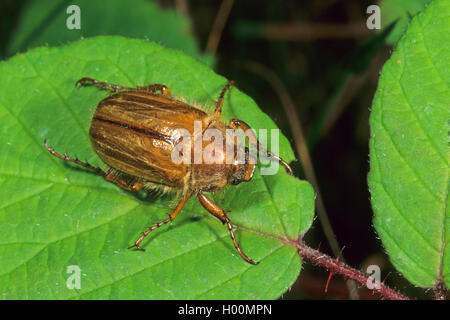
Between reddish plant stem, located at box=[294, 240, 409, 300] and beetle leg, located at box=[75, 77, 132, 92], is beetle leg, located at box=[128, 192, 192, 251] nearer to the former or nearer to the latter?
reddish plant stem, located at box=[294, 240, 409, 300]

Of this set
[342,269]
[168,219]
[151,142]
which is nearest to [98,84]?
[151,142]

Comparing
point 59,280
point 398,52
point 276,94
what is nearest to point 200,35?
point 276,94

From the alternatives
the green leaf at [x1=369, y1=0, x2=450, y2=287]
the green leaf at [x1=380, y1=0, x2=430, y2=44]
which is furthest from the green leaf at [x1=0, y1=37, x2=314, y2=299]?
the green leaf at [x1=380, y1=0, x2=430, y2=44]

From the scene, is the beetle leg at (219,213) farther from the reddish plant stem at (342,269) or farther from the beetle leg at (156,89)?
the beetle leg at (156,89)

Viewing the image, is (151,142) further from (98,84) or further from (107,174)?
(98,84)

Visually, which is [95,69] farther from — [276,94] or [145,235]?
[276,94]
